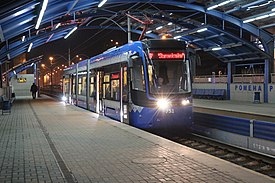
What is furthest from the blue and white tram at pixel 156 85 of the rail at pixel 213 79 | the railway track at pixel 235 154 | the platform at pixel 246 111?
the rail at pixel 213 79

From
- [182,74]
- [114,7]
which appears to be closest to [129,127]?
[182,74]

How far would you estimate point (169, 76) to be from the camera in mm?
13836

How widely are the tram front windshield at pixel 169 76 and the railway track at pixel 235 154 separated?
80.3 inches

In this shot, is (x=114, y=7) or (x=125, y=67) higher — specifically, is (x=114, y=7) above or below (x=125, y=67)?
above

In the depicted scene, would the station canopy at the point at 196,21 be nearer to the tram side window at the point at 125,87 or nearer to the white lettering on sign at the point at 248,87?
the white lettering on sign at the point at 248,87

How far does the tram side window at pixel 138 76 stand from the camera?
13.7 m

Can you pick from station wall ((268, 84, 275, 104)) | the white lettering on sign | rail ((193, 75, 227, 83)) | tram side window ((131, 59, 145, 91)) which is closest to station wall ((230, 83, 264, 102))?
the white lettering on sign

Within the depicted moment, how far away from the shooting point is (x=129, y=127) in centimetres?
1400

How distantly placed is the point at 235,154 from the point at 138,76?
455 centimetres

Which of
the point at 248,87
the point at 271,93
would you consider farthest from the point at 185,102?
the point at 248,87

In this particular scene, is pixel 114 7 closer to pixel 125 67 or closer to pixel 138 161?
pixel 125 67

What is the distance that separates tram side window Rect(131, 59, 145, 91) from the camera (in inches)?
540

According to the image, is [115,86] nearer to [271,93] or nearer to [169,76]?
[169,76]

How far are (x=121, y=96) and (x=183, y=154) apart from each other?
6735 millimetres
